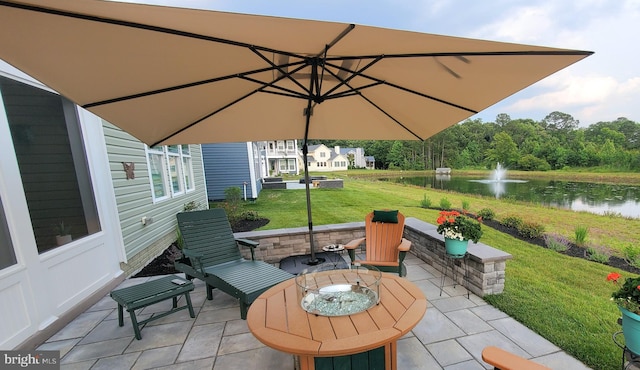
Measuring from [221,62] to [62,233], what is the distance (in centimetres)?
296

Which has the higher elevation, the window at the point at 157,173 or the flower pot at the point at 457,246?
the window at the point at 157,173

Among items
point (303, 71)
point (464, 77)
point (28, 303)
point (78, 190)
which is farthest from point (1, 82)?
point (464, 77)

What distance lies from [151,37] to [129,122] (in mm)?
1082

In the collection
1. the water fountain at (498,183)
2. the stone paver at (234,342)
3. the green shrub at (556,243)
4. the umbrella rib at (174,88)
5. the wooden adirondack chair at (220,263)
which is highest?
the umbrella rib at (174,88)

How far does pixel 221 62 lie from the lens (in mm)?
1583

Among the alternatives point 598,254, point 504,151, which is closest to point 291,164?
point 598,254

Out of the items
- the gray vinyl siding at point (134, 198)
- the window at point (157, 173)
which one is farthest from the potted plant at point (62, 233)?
the window at point (157, 173)

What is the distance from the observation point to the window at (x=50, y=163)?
2.48 m

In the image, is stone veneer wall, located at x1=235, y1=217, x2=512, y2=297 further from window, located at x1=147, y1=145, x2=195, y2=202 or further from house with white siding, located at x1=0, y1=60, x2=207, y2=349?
window, located at x1=147, y1=145, x2=195, y2=202

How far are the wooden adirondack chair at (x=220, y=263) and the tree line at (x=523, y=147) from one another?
73.7 feet

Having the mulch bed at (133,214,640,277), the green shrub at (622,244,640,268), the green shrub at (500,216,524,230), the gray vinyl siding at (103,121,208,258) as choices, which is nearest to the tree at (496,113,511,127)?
the green shrub at (500,216,524,230)

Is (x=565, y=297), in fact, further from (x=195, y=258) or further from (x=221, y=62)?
(x=195, y=258)

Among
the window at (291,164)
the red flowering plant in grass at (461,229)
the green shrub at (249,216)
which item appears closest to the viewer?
the red flowering plant in grass at (461,229)

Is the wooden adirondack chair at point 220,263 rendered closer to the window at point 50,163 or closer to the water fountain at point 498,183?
the window at point 50,163
